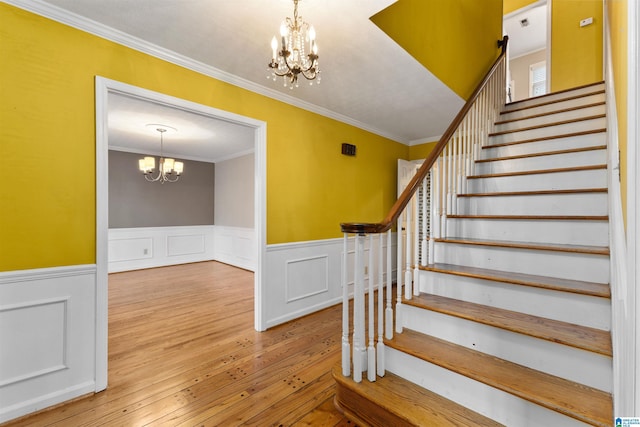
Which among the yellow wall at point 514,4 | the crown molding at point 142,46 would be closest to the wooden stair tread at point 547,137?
the crown molding at point 142,46

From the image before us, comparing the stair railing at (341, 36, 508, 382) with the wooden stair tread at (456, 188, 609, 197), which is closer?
the stair railing at (341, 36, 508, 382)

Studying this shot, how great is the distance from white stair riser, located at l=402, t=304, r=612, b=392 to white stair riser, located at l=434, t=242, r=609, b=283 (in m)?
0.56

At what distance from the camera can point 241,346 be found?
2607 mm

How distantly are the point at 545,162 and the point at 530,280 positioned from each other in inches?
53.9

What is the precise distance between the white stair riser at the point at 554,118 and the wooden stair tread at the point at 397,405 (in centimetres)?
304

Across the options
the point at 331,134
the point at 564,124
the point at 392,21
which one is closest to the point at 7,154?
the point at 392,21

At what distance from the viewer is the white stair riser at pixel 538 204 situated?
197 cm

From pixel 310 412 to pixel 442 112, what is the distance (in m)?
3.57

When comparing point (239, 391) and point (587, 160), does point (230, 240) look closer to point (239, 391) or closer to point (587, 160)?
point (239, 391)

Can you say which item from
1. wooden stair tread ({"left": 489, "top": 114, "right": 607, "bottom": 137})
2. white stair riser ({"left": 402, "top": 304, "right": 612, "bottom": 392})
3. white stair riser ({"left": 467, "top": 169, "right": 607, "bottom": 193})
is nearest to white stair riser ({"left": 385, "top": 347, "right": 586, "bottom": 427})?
white stair riser ({"left": 402, "top": 304, "right": 612, "bottom": 392})

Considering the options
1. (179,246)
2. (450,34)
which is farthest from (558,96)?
(179,246)

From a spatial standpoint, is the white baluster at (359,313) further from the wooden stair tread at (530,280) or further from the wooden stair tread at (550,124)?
the wooden stair tread at (550,124)

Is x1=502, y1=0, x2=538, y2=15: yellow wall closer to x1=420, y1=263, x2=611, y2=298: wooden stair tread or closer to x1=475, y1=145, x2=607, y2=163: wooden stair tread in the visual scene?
x1=475, y1=145, x2=607, y2=163: wooden stair tread

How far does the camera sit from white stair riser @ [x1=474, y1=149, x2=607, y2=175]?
2.28 metres
